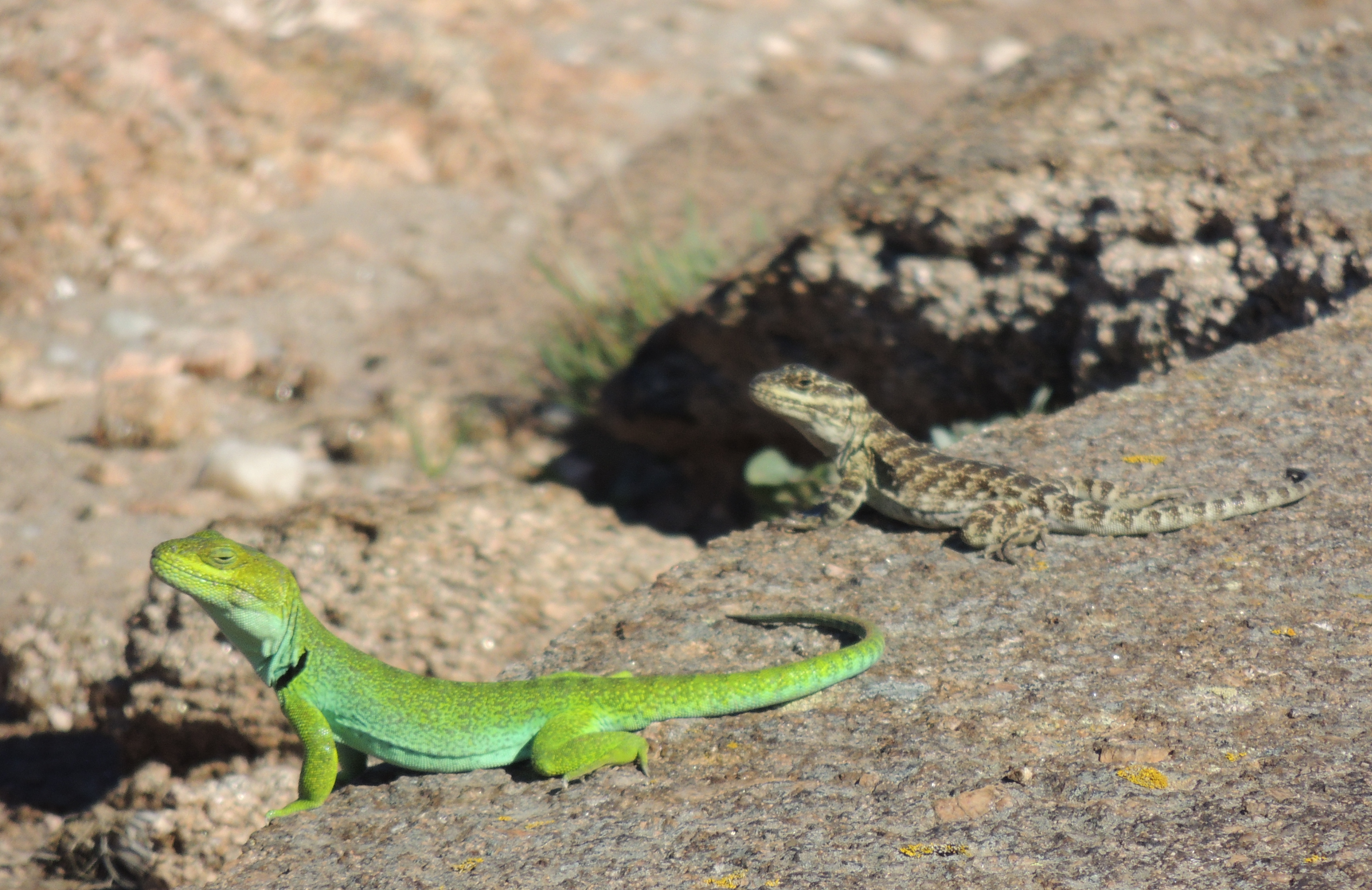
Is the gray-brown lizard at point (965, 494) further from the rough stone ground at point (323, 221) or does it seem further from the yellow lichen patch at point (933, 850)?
the yellow lichen patch at point (933, 850)

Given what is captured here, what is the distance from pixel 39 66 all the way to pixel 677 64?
5462 mm

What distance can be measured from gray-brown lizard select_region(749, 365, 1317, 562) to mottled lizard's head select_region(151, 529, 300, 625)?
1.81m

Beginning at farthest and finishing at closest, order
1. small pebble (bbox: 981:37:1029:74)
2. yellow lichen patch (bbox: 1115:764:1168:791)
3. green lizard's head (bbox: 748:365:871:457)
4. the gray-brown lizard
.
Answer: small pebble (bbox: 981:37:1029:74) → green lizard's head (bbox: 748:365:871:457) → the gray-brown lizard → yellow lichen patch (bbox: 1115:764:1168:791)

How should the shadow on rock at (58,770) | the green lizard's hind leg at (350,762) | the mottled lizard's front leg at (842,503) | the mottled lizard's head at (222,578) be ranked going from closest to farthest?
1. the mottled lizard's head at (222,578)
2. the green lizard's hind leg at (350,762)
3. the mottled lizard's front leg at (842,503)
4. the shadow on rock at (58,770)

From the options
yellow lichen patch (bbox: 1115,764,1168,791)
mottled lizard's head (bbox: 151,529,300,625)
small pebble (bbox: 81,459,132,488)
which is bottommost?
small pebble (bbox: 81,459,132,488)

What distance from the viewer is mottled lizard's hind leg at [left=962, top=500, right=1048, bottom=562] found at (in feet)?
13.2

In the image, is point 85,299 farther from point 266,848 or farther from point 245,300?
point 266,848

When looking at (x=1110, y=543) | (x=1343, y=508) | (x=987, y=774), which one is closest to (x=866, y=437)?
(x=1110, y=543)

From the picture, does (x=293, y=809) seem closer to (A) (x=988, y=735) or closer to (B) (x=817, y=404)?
(A) (x=988, y=735)

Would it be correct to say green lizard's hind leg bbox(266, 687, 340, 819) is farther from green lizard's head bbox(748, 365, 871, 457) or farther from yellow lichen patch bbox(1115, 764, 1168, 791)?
green lizard's head bbox(748, 365, 871, 457)

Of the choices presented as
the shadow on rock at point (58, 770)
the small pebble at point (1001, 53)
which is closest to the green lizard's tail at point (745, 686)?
the shadow on rock at point (58, 770)

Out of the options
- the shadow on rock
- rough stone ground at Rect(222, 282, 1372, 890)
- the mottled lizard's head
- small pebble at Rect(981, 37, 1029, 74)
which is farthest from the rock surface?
small pebble at Rect(981, 37, 1029, 74)

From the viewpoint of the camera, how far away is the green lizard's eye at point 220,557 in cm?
356

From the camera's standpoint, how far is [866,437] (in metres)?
4.99
